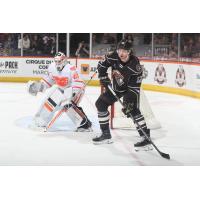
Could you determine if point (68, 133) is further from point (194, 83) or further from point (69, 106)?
point (194, 83)

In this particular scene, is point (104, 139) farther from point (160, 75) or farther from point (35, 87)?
point (160, 75)

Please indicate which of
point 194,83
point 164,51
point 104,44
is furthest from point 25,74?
point 194,83

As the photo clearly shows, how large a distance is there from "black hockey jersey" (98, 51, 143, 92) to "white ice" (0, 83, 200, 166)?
67cm

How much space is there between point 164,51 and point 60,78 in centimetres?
650

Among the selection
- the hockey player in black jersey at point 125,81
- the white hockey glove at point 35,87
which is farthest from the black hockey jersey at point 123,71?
the white hockey glove at point 35,87

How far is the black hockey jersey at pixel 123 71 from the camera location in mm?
4695

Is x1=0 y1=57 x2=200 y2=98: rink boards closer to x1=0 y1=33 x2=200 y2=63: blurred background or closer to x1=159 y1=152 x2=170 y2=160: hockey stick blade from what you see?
x1=0 y1=33 x2=200 y2=63: blurred background

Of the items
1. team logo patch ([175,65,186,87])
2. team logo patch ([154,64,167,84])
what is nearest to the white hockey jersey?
team logo patch ([175,65,186,87])

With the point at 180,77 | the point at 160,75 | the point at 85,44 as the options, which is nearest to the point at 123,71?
the point at 180,77

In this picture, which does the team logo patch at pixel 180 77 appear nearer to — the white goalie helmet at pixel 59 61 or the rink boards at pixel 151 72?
the rink boards at pixel 151 72

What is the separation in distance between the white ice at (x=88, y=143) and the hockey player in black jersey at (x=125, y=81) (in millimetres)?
327

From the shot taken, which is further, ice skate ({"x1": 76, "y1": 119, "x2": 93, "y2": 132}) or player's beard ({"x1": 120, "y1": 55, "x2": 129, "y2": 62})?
ice skate ({"x1": 76, "y1": 119, "x2": 93, "y2": 132})

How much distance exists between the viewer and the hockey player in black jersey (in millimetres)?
4695

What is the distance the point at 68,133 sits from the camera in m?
5.54
